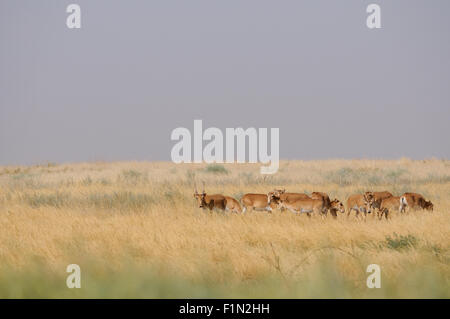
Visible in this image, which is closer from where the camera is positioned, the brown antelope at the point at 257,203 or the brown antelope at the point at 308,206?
the brown antelope at the point at 308,206

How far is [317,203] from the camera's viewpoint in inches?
613

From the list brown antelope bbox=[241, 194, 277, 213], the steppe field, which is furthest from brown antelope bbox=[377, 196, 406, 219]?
brown antelope bbox=[241, 194, 277, 213]

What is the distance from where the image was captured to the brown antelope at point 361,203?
15.9 meters

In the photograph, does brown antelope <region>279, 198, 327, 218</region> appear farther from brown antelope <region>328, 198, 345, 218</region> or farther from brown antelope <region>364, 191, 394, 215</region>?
brown antelope <region>364, 191, 394, 215</region>

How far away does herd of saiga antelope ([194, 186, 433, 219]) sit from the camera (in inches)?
619

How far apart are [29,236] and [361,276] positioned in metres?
7.28

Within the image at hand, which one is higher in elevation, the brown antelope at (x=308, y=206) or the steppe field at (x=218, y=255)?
the brown antelope at (x=308, y=206)

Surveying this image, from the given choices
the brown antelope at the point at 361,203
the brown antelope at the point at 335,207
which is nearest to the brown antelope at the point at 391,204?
the brown antelope at the point at 361,203

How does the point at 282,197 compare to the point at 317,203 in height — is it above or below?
above

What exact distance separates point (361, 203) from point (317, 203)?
156cm

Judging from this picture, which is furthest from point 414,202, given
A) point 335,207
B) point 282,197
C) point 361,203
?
point 282,197

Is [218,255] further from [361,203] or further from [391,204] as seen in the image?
[391,204]

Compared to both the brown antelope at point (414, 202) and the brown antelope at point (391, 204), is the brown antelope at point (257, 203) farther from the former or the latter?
the brown antelope at point (414, 202)
